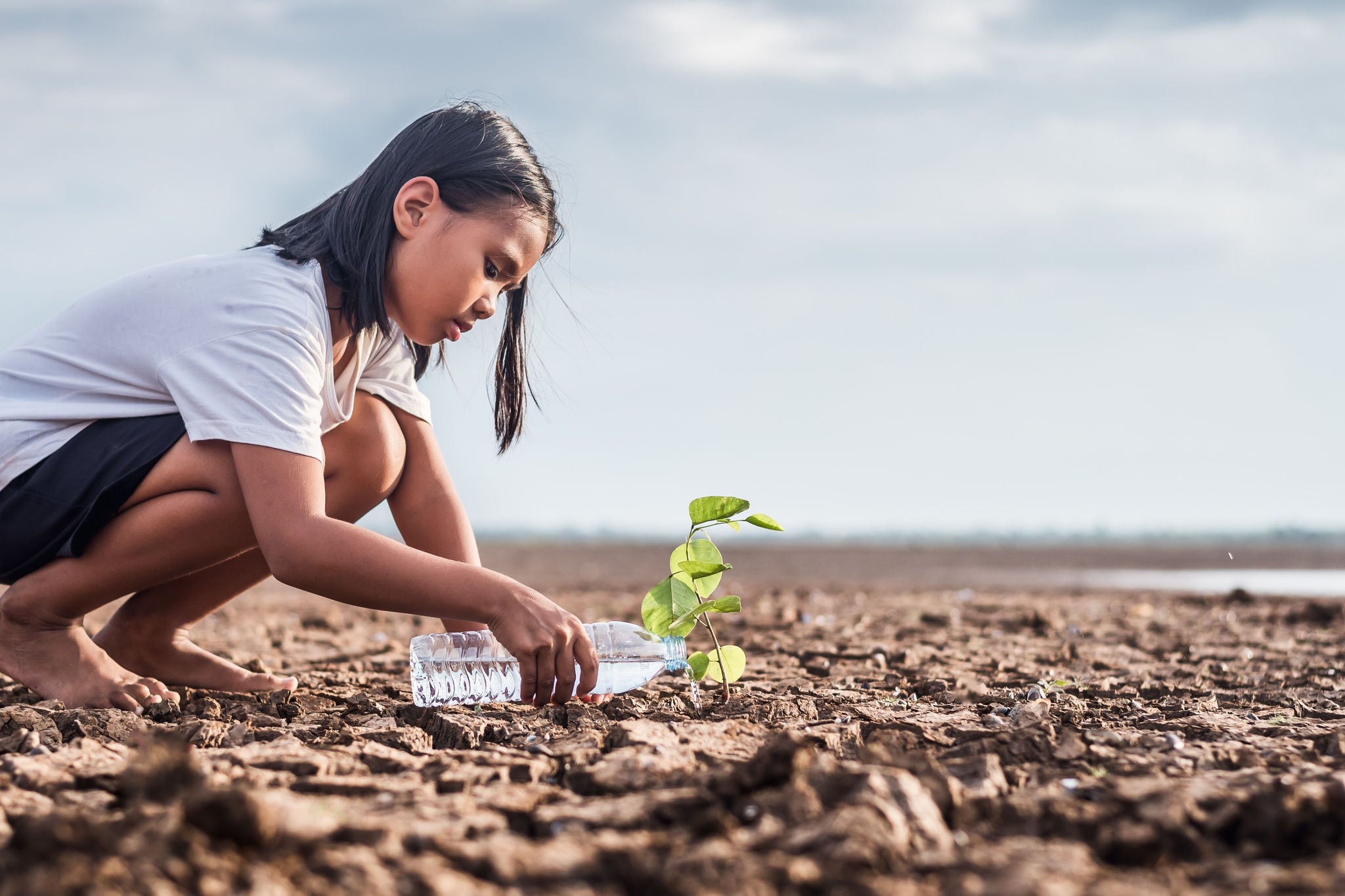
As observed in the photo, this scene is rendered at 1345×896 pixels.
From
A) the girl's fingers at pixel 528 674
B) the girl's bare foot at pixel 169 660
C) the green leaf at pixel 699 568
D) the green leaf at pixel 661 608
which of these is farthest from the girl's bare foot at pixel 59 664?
the green leaf at pixel 699 568

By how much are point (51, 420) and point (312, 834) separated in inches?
61.9

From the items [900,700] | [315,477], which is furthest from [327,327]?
[900,700]

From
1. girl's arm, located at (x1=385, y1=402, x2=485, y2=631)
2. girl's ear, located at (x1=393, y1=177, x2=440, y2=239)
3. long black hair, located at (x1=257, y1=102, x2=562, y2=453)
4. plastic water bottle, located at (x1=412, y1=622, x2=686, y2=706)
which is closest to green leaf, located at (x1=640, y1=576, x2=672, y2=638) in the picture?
plastic water bottle, located at (x1=412, y1=622, x2=686, y2=706)

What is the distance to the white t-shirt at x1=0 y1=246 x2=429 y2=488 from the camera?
6.86 ft

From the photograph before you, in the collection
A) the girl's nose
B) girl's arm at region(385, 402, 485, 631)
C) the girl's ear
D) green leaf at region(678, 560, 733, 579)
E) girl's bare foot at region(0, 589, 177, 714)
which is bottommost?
girl's bare foot at region(0, 589, 177, 714)

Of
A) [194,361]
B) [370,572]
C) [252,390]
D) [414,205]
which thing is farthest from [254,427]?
[414,205]

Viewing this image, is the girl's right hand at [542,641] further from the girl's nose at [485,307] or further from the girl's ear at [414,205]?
the girl's ear at [414,205]

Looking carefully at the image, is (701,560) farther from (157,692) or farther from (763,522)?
(157,692)

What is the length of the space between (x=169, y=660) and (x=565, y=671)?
4.14ft

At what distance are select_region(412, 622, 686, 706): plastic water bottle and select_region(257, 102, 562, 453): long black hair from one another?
90 cm

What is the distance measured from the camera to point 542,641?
2.03 m

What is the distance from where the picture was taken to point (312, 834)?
48.8 inches

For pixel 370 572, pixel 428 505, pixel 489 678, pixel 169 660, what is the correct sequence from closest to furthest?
pixel 370 572
pixel 169 660
pixel 428 505
pixel 489 678

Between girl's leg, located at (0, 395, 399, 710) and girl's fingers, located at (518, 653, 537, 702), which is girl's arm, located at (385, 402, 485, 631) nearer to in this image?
girl's leg, located at (0, 395, 399, 710)
